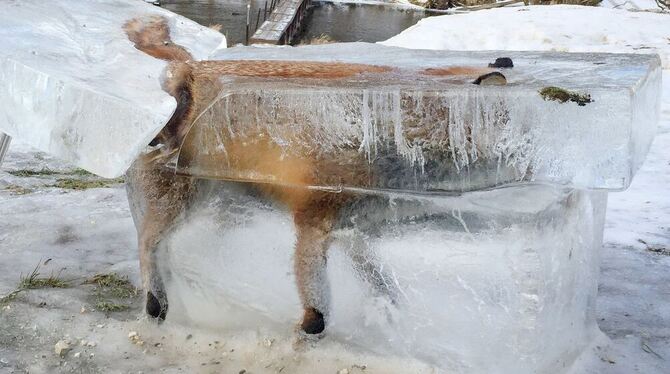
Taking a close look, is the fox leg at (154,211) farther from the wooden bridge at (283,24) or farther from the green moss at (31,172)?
the wooden bridge at (283,24)

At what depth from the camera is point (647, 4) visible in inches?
696

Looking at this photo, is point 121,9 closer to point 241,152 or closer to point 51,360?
point 241,152

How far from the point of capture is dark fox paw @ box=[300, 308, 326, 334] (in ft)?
8.38

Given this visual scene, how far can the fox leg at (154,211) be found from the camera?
2.68 m

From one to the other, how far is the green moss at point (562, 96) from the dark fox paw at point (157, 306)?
1495 mm

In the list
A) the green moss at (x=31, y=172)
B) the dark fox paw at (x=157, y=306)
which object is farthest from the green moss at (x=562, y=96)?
the green moss at (x=31, y=172)

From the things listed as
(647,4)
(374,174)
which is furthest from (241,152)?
(647,4)

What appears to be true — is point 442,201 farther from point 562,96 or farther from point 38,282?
point 38,282

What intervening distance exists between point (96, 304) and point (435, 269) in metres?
1.37

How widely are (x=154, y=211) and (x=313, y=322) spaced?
68cm

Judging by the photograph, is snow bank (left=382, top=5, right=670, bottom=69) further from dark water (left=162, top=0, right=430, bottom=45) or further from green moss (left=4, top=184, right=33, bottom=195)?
green moss (left=4, top=184, right=33, bottom=195)

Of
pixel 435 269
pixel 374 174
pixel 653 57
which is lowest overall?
pixel 435 269

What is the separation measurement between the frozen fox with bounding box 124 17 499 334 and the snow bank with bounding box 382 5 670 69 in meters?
6.89

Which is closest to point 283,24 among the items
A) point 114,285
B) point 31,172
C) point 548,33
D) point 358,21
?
point 358,21
